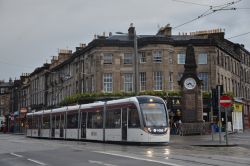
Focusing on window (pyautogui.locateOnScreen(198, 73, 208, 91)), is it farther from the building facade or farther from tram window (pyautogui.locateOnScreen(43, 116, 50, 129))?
tram window (pyautogui.locateOnScreen(43, 116, 50, 129))

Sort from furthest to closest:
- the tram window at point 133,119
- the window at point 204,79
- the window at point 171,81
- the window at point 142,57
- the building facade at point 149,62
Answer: the window at point 204,79
the window at point 142,57
the window at point 171,81
the building facade at point 149,62
the tram window at point 133,119

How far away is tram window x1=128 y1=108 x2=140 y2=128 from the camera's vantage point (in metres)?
26.1

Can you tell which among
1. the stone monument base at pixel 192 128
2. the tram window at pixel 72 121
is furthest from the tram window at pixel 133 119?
the stone monument base at pixel 192 128

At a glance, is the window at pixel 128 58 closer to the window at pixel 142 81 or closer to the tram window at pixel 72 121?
the window at pixel 142 81

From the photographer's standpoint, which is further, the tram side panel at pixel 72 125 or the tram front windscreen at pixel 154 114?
the tram side panel at pixel 72 125

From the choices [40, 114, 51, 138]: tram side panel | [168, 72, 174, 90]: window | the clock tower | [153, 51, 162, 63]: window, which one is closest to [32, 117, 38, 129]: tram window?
[40, 114, 51, 138]: tram side panel

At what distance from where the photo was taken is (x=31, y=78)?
92.7m

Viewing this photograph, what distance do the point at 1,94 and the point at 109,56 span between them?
78318mm

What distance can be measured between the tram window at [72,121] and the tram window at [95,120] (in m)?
2.78

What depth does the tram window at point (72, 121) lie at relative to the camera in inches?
1376

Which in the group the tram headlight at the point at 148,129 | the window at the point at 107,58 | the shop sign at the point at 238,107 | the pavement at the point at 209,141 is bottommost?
the pavement at the point at 209,141

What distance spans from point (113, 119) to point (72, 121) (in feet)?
26.1

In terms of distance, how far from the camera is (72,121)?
35.8m

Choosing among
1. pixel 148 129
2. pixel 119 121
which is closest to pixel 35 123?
pixel 119 121
